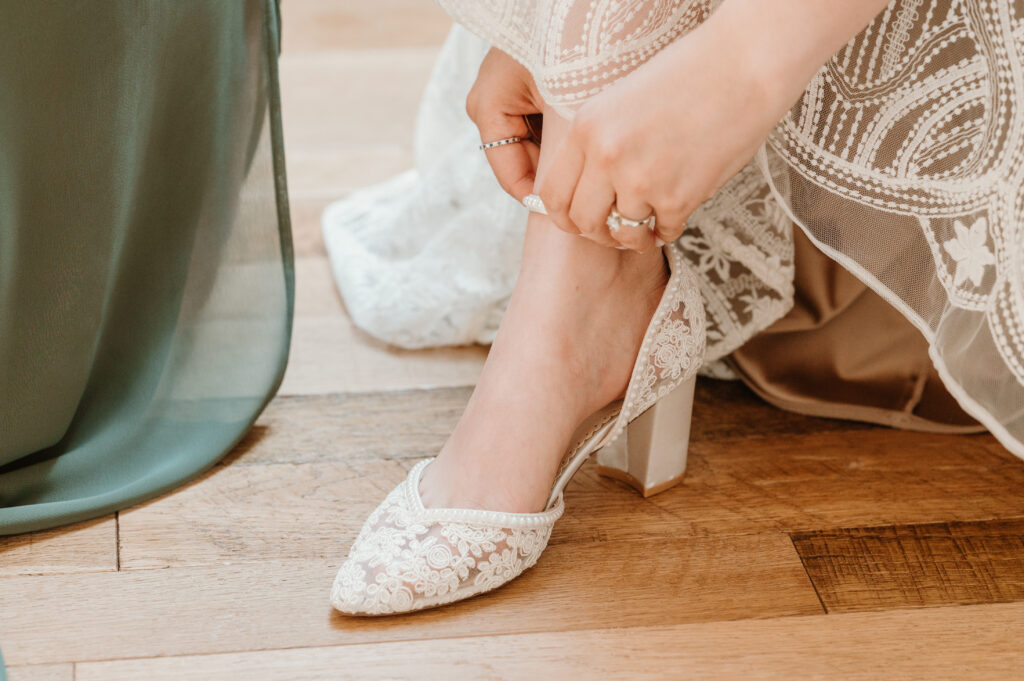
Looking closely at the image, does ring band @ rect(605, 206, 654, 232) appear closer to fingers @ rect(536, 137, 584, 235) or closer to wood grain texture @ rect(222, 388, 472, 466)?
fingers @ rect(536, 137, 584, 235)

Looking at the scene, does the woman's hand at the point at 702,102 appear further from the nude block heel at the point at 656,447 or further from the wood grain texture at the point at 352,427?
the wood grain texture at the point at 352,427

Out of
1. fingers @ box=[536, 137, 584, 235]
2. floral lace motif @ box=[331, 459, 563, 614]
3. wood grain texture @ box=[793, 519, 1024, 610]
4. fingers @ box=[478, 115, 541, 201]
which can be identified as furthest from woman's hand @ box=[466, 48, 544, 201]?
wood grain texture @ box=[793, 519, 1024, 610]

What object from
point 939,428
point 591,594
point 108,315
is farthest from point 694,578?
point 108,315

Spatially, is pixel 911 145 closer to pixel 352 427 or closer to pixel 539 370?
pixel 539 370

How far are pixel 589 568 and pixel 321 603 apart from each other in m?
0.21

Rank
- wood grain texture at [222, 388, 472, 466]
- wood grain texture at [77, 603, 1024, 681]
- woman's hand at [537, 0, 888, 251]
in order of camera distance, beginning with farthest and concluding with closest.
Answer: wood grain texture at [222, 388, 472, 466], wood grain texture at [77, 603, 1024, 681], woman's hand at [537, 0, 888, 251]

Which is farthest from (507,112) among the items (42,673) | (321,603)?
(42,673)

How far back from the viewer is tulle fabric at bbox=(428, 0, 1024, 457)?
632 millimetres

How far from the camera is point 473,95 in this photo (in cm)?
79

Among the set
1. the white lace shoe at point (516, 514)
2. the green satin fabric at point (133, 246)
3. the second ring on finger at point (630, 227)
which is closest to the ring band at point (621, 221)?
the second ring on finger at point (630, 227)

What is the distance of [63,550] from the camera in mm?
764

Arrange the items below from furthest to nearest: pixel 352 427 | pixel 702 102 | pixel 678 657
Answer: pixel 352 427, pixel 678 657, pixel 702 102

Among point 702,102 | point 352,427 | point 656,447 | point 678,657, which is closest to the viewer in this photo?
point 702,102

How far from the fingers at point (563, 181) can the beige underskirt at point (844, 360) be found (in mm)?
381
